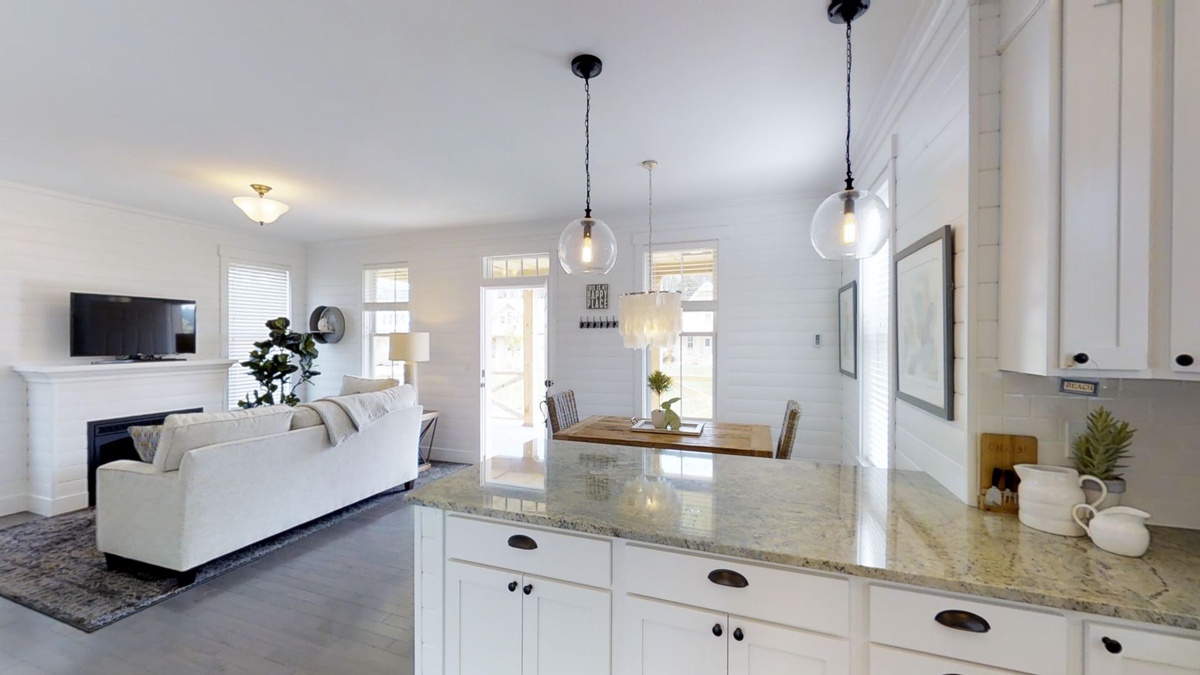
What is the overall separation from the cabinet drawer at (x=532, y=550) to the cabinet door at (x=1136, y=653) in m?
1.16

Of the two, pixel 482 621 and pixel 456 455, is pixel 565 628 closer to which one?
pixel 482 621

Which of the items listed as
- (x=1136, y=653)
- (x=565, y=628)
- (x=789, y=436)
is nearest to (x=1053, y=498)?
(x=1136, y=653)

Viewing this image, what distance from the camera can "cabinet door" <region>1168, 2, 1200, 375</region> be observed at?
1.09 metres

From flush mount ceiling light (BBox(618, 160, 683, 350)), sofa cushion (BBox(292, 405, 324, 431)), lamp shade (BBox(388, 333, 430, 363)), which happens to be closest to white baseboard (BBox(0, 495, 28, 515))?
sofa cushion (BBox(292, 405, 324, 431))

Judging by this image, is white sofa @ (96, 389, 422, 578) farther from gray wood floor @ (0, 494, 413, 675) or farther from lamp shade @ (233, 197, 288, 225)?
lamp shade @ (233, 197, 288, 225)

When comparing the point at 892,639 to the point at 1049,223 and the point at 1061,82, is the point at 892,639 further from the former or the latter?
the point at 1061,82

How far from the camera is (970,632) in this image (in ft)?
3.59

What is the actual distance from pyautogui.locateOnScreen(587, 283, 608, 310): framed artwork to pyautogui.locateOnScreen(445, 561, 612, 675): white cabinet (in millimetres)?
3512

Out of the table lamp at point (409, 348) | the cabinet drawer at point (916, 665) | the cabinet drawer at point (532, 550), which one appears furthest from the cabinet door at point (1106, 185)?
the table lamp at point (409, 348)

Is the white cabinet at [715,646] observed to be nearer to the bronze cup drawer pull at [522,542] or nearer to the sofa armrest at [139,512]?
the bronze cup drawer pull at [522,542]

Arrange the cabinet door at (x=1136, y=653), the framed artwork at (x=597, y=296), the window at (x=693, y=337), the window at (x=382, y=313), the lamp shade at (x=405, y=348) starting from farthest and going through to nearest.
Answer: the window at (x=382, y=313)
the lamp shade at (x=405, y=348)
the framed artwork at (x=597, y=296)
the window at (x=693, y=337)
the cabinet door at (x=1136, y=653)

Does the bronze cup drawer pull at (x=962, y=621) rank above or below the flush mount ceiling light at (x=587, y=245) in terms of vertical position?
below

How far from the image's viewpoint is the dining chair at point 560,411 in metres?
3.66

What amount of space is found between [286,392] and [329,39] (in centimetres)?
552
